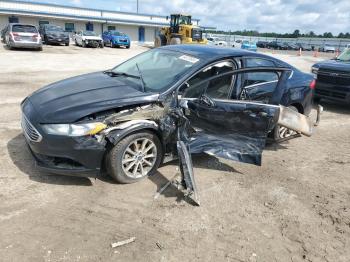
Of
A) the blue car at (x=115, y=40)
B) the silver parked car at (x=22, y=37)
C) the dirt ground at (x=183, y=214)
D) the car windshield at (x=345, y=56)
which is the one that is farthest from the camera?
the blue car at (x=115, y=40)

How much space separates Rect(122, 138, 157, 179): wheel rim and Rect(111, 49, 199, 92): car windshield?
0.73 meters

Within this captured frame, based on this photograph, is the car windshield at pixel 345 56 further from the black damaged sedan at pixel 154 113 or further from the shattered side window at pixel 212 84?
the shattered side window at pixel 212 84

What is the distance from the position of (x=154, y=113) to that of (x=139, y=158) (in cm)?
59

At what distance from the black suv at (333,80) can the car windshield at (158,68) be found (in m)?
5.33

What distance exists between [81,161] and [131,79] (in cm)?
154

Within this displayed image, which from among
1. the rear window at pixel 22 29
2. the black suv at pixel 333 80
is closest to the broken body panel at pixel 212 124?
the black suv at pixel 333 80

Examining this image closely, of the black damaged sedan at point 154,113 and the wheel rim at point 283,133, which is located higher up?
the black damaged sedan at point 154,113

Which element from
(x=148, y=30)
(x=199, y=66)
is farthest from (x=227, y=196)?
(x=148, y=30)

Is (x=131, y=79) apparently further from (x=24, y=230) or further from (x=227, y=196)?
(x=24, y=230)

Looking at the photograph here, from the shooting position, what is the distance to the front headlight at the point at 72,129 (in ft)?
12.0

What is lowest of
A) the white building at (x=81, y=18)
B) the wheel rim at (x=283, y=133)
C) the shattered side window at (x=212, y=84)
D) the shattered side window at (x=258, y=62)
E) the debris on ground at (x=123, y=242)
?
the debris on ground at (x=123, y=242)

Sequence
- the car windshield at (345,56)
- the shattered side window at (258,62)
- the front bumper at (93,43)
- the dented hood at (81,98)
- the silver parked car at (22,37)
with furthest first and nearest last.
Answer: the front bumper at (93,43) < the silver parked car at (22,37) < the car windshield at (345,56) < the shattered side window at (258,62) < the dented hood at (81,98)

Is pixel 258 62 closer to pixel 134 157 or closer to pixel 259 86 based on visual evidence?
pixel 259 86

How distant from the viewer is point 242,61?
4910 mm
